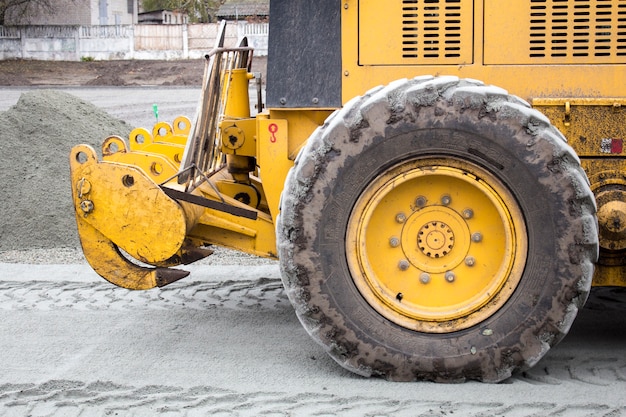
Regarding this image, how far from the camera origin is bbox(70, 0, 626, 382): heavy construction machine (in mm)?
4309

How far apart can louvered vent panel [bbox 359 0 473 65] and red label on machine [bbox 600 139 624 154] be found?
81cm

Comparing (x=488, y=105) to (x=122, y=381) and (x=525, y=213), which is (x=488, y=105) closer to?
(x=525, y=213)

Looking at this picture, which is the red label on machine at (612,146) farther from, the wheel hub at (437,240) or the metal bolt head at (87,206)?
the metal bolt head at (87,206)

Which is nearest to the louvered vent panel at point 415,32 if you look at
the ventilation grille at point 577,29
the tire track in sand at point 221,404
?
the ventilation grille at point 577,29

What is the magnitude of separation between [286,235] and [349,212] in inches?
12.8

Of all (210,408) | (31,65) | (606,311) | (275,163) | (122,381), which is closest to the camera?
(210,408)

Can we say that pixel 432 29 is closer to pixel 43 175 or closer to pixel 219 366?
pixel 219 366

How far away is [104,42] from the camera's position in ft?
129

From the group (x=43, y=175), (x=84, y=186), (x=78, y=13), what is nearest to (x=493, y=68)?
(x=84, y=186)

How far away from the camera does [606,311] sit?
19.2 feet

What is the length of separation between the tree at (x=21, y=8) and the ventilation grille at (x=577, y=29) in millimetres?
39730

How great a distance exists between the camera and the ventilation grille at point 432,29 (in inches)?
188

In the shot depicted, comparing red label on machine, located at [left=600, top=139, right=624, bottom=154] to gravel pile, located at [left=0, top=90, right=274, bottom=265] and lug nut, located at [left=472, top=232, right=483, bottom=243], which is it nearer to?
lug nut, located at [left=472, top=232, right=483, bottom=243]

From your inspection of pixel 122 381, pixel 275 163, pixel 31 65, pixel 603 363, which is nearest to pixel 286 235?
pixel 275 163
